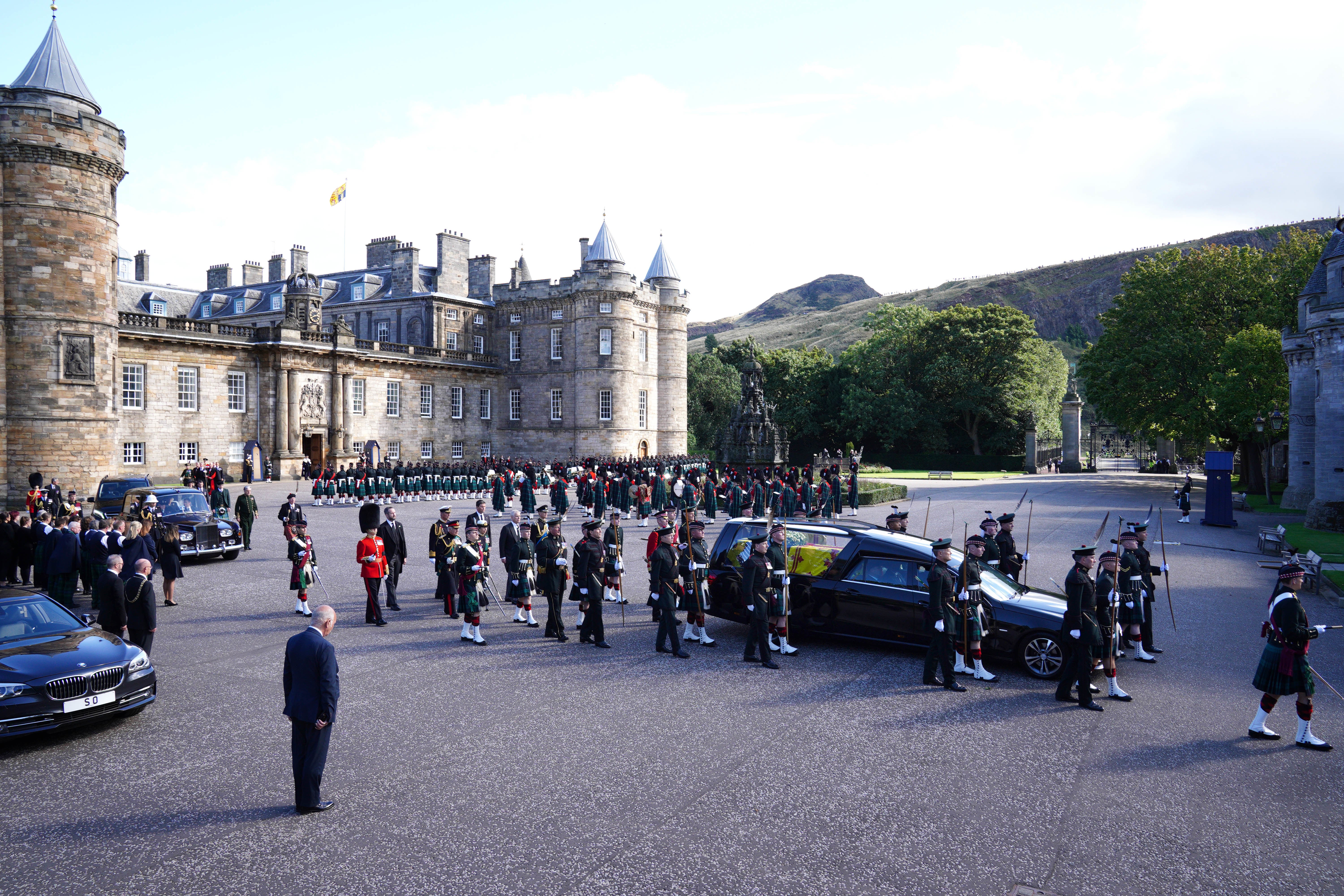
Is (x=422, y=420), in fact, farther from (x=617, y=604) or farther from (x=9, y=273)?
(x=617, y=604)

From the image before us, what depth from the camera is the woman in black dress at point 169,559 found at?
45.4 ft

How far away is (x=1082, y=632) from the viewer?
8.97m

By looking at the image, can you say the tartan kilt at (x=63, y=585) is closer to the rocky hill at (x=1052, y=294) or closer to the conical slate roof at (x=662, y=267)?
the conical slate roof at (x=662, y=267)

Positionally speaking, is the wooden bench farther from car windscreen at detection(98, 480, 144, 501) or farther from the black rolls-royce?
car windscreen at detection(98, 480, 144, 501)

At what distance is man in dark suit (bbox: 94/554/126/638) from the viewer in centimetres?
966

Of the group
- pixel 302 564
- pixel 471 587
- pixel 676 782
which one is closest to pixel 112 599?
pixel 302 564

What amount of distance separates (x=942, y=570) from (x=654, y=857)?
535 centimetres

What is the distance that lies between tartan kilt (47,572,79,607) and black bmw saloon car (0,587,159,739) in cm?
483

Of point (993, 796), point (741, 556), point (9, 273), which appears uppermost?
point (9, 273)

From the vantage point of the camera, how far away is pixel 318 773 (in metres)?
6.50

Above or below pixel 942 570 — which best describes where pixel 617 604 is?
below

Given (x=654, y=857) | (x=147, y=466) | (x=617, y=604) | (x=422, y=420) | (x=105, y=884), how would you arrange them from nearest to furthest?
(x=105, y=884), (x=654, y=857), (x=617, y=604), (x=147, y=466), (x=422, y=420)

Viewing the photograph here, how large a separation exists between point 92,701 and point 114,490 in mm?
15539

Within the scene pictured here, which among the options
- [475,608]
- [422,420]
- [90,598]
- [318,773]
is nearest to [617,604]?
[475,608]
